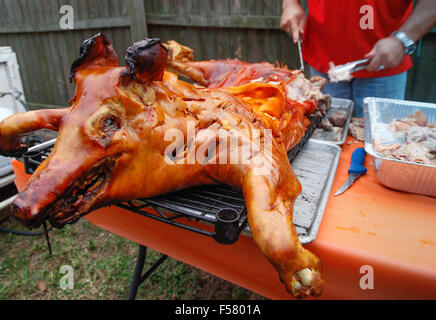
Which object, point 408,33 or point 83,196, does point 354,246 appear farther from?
point 408,33

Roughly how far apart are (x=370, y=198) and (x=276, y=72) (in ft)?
3.50

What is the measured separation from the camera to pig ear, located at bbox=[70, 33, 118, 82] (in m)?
1.04

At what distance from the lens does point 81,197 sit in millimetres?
984

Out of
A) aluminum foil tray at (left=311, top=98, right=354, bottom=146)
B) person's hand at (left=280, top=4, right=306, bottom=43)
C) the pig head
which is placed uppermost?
person's hand at (left=280, top=4, right=306, bottom=43)

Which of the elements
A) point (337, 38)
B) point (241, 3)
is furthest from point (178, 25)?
point (337, 38)

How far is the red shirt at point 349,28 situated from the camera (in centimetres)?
229

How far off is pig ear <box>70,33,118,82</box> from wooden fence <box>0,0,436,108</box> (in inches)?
116

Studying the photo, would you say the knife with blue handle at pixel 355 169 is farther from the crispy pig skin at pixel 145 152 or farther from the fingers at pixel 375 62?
the fingers at pixel 375 62

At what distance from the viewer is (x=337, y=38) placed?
2.48 meters

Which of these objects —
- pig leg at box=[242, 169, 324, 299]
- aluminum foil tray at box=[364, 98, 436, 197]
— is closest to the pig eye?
pig leg at box=[242, 169, 324, 299]

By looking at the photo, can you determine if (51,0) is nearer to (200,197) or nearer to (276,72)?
(276,72)

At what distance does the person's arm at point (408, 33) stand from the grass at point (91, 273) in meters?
1.86

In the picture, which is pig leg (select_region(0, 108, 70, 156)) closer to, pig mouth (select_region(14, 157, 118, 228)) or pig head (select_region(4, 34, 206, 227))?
pig head (select_region(4, 34, 206, 227))

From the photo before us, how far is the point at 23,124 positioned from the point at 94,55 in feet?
1.35
